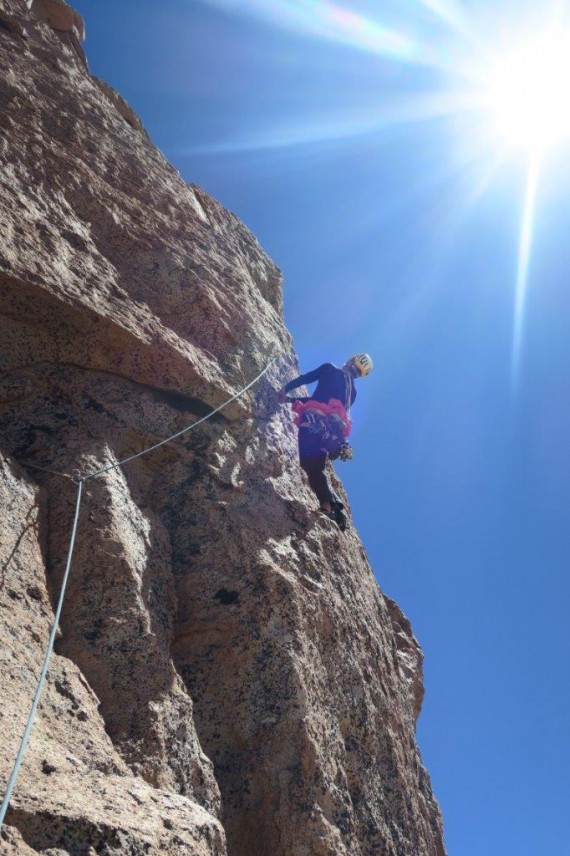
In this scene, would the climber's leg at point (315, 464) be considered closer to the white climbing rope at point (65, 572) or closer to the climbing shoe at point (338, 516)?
the climbing shoe at point (338, 516)

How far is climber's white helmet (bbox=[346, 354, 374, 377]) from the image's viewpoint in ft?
29.9

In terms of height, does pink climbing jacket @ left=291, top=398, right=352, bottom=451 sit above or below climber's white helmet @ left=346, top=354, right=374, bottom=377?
below

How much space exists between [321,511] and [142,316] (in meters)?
2.68

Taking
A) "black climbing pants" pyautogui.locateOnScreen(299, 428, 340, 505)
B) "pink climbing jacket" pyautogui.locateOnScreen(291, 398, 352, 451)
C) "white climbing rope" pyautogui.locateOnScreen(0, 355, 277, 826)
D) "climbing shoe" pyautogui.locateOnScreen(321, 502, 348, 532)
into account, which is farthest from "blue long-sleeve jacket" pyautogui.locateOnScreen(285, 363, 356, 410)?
"climbing shoe" pyautogui.locateOnScreen(321, 502, 348, 532)

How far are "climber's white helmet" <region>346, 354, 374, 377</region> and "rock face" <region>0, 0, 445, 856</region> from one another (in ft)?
5.12

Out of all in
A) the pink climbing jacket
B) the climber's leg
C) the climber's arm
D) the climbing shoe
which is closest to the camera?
the climbing shoe

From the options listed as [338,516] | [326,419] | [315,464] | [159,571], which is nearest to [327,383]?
[326,419]

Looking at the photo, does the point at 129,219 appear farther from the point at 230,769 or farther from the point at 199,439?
the point at 230,769

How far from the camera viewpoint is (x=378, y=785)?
16.9ft

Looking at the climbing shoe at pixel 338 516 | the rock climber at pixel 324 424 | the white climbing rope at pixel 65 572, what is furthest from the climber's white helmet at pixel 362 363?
the climbing shoe at pixel 338 516

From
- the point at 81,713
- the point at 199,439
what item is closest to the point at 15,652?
the point at 81,713

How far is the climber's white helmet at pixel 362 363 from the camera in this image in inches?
358

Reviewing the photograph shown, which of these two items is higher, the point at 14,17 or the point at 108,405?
the point at 14,17

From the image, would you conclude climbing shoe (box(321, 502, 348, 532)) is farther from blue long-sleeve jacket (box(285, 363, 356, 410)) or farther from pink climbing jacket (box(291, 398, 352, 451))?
blue long-sleeve jacket (box(285, 363, 356, 410))
